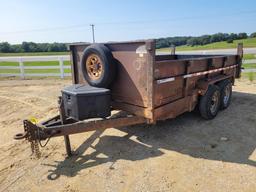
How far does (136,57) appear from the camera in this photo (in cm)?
325

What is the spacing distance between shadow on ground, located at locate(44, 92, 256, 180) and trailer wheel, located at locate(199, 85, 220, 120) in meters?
0.16

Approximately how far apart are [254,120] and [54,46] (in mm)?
62794

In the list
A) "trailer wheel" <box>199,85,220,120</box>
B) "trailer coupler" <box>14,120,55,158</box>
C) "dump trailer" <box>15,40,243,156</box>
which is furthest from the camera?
"trailer wheel" <box>199,85,220,120</box>

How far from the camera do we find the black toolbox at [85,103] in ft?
10.2

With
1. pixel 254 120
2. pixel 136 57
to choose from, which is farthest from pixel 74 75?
pixel 254 120

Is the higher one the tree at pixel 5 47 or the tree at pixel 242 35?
the tree at pixel 242 35

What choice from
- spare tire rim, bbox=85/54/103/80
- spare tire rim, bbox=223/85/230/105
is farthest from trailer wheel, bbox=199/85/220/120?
spare tire rim, bbox=85/54/103/80

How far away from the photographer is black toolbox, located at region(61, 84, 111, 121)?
3111 mm

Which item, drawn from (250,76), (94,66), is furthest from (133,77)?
(250,76)

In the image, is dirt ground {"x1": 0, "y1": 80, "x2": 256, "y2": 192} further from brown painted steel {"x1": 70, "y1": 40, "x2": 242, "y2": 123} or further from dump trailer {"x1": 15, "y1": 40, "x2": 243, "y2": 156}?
brown painted steel {"x1": 70, "y1": 40, "x2": 242, "y2": 123}

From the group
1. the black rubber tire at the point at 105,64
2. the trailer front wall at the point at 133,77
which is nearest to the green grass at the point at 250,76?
the trailer front wall at the point at 133,77

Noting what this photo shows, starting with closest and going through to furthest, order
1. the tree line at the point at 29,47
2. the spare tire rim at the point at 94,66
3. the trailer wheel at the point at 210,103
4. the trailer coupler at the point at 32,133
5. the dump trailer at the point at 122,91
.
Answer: the trailer coupler at the point at 32,133, the dump trailer at the point at 122,91, the spare tire rim at the point at 94,66, the trailer wheel at the point at 210,103, the tree line at the point at 29,47

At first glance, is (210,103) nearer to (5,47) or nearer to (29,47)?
(5,47)

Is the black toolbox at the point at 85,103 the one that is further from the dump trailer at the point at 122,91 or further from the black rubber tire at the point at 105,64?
the black rubber tire at the point at 105,64
